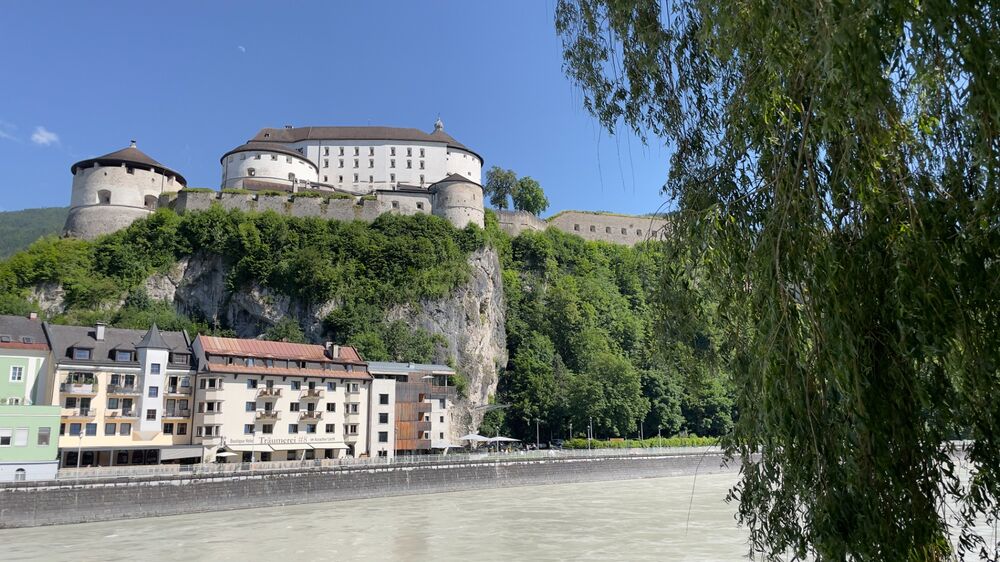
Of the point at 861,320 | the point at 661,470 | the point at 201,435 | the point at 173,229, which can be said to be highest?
the point at 173,229

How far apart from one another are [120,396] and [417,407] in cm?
1666

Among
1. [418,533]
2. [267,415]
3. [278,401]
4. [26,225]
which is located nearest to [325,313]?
[278,401]

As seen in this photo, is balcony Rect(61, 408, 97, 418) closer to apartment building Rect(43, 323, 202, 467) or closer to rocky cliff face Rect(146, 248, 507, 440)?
apartment building Rect(43, 323, 202, 467)

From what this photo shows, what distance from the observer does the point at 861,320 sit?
474 cm

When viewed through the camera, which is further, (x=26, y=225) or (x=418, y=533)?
(x=26, y=225)

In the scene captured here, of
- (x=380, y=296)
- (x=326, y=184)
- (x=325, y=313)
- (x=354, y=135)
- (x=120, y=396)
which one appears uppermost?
(x=354, y=135)

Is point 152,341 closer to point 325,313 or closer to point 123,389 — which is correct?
point 123,389

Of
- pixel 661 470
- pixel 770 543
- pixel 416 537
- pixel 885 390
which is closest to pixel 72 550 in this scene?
pixel 416 537

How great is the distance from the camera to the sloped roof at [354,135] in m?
73.2

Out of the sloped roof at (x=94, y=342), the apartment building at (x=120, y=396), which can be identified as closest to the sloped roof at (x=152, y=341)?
the apartment building at (x=120, y=396)

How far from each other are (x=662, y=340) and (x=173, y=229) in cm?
5287

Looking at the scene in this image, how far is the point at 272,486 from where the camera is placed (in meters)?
28.5

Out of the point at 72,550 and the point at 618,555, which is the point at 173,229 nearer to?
the point at 72,550

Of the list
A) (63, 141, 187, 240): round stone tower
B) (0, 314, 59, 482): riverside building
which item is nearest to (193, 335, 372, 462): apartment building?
(0, 314, 59, 482): riverside building
